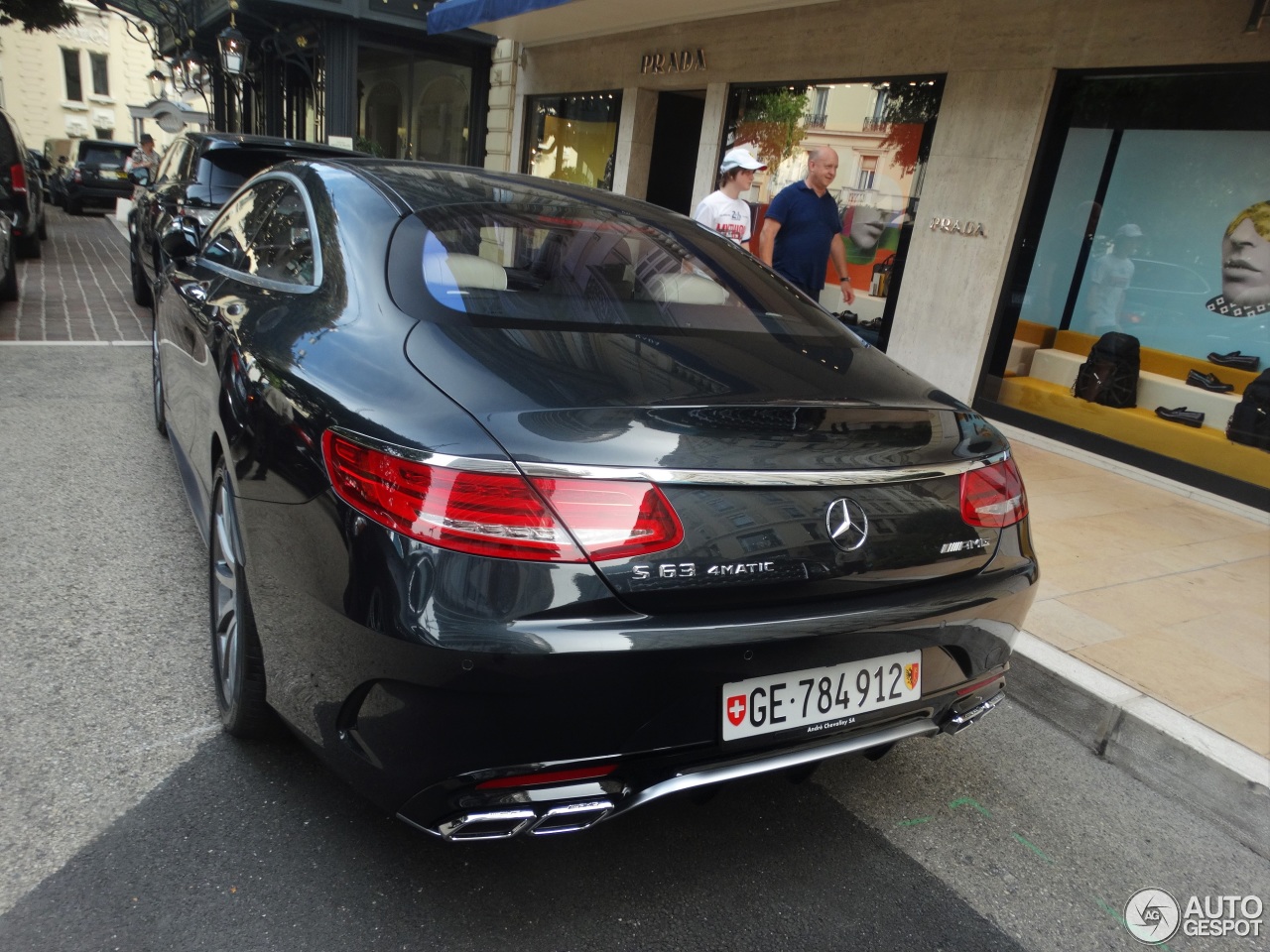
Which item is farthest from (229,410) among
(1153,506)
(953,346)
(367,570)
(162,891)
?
(953,346)

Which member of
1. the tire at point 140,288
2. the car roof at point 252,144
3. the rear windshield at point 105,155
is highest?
the car roof at point 252,144

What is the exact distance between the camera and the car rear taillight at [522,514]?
166 cm

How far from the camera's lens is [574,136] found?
13406 millimetres

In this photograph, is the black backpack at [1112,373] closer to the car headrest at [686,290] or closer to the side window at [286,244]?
the car headrest at [686,290]

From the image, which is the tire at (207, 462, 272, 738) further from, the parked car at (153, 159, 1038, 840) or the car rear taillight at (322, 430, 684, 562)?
the car rear taillight at (322, 430, 684, 562)

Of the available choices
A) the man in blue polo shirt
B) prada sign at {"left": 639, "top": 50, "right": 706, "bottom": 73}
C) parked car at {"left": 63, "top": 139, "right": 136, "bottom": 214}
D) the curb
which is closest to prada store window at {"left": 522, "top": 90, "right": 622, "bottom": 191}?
prada sign at {"left": 639, "top": 50, "right": 706, "bottom": 73}

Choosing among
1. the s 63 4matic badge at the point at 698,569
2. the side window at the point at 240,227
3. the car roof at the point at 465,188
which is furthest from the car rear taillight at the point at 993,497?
the side window at the point at 240,227

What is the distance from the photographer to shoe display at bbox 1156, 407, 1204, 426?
637 cm

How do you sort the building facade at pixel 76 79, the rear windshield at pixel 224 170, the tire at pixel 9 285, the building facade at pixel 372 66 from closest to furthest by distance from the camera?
the rear windshield at pixel 224 170, the tire at pixel 9 285, the building facade at pixel 372 66, the building facade at pixel 76 79

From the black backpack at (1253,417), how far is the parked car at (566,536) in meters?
4.72

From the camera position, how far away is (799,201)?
20.6 ft

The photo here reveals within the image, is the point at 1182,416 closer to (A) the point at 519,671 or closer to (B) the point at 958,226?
(B) the point at 958,226

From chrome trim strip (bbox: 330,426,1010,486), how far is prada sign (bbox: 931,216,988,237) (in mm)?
5891

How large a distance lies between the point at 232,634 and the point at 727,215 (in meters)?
5.06
